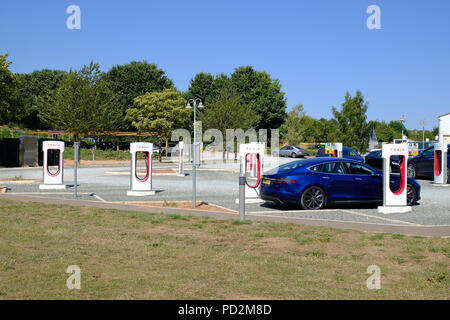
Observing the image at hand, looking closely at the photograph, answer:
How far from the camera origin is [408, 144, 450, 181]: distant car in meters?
23.1

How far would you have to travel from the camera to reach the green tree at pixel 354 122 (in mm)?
46688

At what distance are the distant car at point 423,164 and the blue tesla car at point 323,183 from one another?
34.7ft

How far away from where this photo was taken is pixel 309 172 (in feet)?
42.4

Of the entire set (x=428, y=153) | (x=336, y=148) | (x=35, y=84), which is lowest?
(x=428, y=153)

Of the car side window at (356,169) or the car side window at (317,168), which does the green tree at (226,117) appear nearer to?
the car side window at (356,169)

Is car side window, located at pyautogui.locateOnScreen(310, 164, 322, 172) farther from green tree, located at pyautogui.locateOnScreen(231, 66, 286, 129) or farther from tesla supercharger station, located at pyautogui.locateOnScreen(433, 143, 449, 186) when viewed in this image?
green tree, located at pyautogui.locateOnScreen(231, 66, 286, 129)

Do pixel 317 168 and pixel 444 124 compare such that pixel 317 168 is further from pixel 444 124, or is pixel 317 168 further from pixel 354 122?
pixel 444 124

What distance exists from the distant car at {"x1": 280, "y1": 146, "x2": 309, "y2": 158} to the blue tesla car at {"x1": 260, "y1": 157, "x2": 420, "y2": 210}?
45936 mm

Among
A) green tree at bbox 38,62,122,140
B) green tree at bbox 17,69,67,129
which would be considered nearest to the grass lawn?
green tree at bbox 38,62,122,140

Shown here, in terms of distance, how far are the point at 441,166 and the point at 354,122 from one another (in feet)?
86.1

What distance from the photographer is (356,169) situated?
13.5 m

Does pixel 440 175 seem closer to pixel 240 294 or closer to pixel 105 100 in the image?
pixel 240 294

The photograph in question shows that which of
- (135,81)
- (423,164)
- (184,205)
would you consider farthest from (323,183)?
(135,81)
